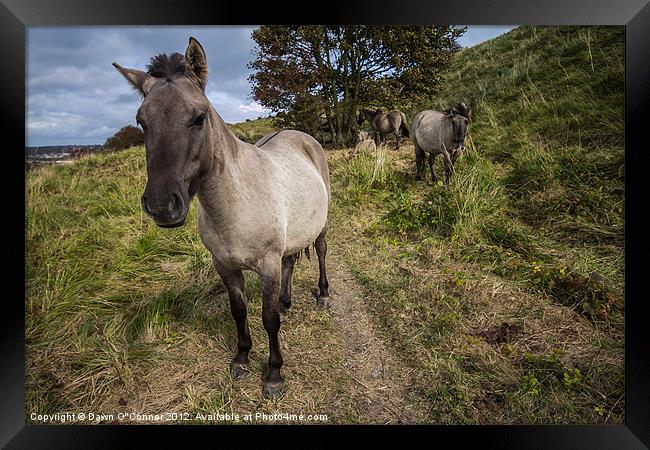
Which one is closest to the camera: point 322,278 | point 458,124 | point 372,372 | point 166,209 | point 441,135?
point 166,209

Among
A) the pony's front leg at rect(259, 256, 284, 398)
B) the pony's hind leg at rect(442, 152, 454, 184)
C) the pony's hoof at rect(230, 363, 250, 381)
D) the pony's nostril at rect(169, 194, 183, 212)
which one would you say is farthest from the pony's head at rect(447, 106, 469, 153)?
the pony's nostril at rect(169, 194, 183, 212)

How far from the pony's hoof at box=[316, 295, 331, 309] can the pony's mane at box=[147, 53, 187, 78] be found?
2.46 m

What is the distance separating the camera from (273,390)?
2.28 meters

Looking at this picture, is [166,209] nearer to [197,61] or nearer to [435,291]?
[197,61]

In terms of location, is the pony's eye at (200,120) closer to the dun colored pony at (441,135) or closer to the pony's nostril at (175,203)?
the pony's nostril at (175,203)

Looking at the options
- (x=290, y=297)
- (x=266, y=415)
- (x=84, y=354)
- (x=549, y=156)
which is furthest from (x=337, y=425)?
(x=549, y=156)

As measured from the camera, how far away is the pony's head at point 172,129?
1.33m

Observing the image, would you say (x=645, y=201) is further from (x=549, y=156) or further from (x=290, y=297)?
(x=290, y=297)

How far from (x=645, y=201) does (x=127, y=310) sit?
4.28m

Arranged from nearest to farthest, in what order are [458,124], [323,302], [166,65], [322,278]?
[166,65] → [323,302] → [322,278] → [458,124]

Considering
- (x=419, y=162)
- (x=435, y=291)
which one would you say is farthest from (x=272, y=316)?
(x=419, y=162)
